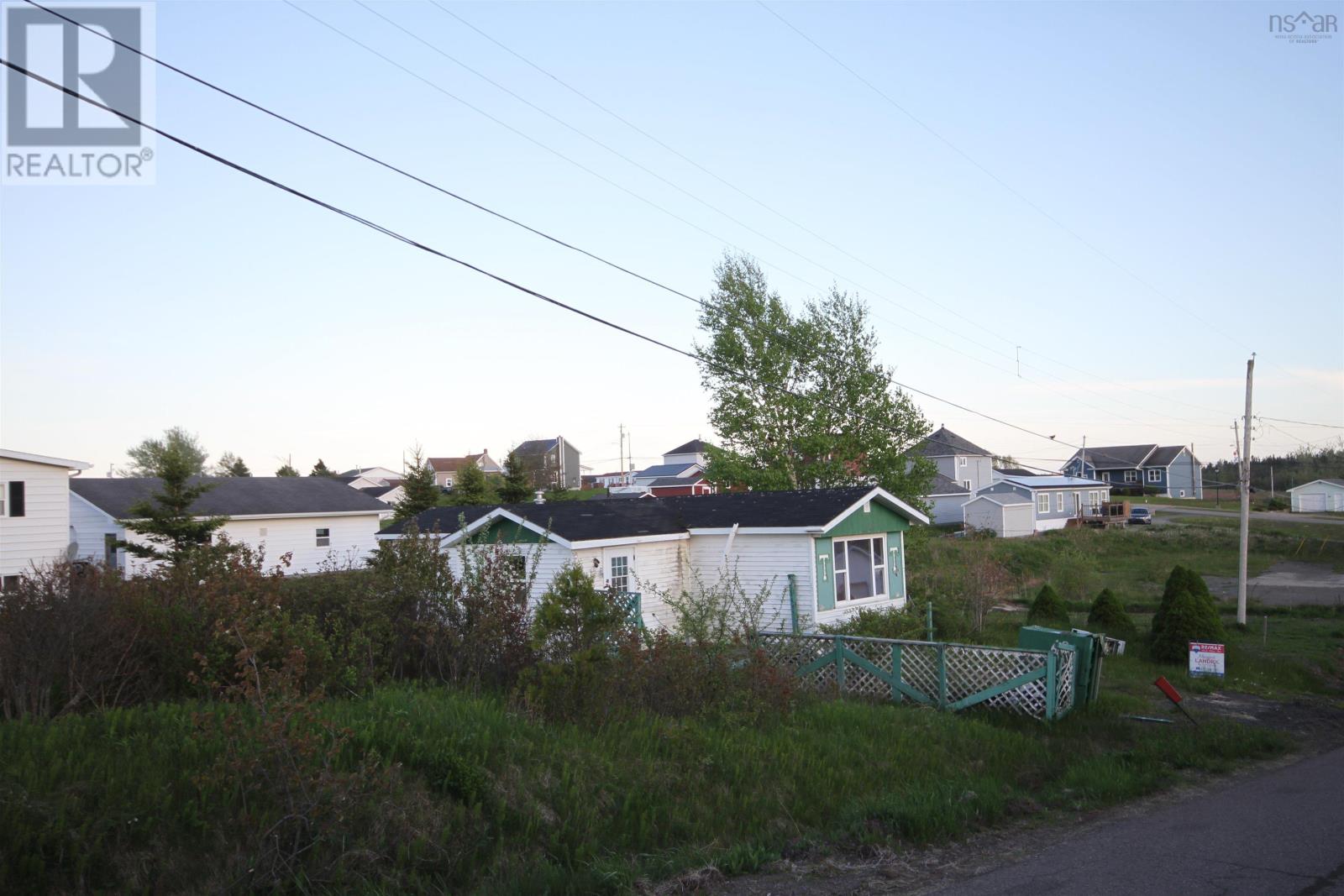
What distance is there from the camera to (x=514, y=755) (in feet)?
24.8

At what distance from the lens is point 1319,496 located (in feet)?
250

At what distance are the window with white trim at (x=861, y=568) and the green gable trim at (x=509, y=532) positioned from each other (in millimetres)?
6806

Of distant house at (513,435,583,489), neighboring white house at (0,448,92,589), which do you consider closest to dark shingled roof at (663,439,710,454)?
distant house at (513,435,583,489)

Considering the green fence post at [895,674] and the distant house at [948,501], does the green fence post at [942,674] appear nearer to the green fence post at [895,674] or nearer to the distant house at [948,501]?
the green fence post at [895,674]

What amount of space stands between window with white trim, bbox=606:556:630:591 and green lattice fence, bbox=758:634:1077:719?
6397mm

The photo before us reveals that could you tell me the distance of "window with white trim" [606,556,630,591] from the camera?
19.9m

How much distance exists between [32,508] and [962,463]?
59914mm

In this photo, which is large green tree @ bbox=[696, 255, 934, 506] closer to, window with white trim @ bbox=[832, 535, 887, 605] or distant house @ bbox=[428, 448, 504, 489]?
window with white trim @ bbox=[832, 535, 887, 605]

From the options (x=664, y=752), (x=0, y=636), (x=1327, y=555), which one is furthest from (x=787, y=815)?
(x=1327, y=555)

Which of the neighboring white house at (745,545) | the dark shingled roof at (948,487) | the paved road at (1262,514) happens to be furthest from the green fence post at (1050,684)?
the paved road at (1262,514)

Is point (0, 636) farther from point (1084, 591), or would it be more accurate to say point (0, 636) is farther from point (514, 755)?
point (1084, 591)

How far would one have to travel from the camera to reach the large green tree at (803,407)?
30.4 m

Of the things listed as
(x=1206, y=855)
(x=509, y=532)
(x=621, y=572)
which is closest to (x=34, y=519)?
(x=509, y=532)

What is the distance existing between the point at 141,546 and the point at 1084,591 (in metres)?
29.0
